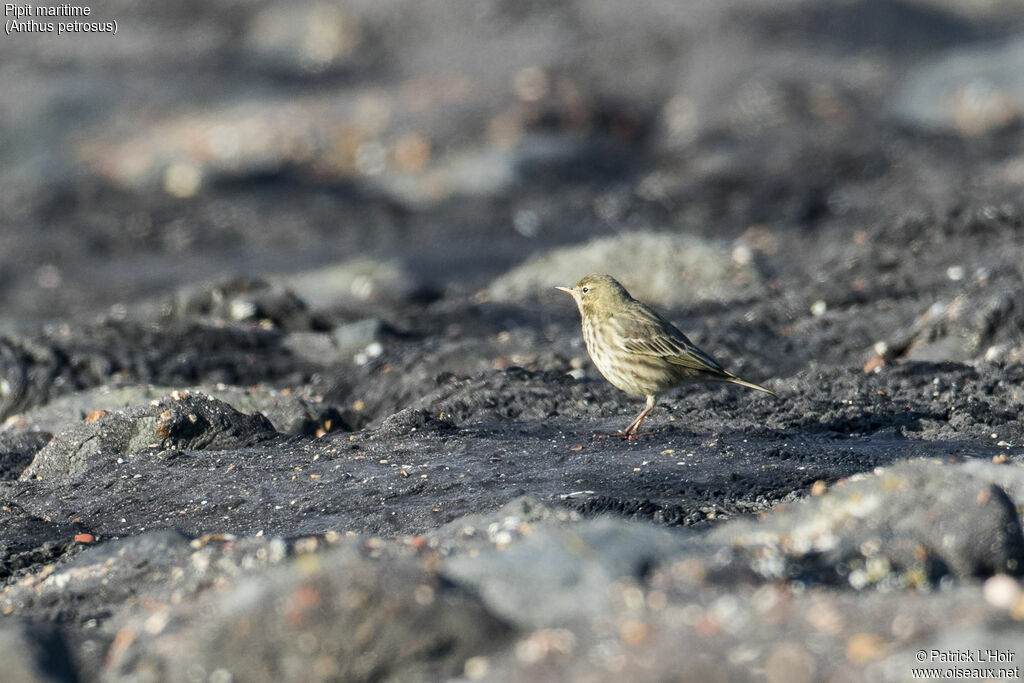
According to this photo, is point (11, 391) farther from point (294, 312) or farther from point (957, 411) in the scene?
point (957, 411)

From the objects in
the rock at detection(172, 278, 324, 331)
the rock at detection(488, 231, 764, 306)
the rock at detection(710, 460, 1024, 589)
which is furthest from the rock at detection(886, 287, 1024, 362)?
the rock at detection(172, 278, 324, 331)

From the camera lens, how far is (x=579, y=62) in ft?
89.8

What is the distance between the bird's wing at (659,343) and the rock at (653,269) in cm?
616

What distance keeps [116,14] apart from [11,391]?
28361mm

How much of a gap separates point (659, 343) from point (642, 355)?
142 mm

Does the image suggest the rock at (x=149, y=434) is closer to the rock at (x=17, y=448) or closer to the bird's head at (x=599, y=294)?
the rock at (x=17, y=448)

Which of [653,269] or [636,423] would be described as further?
[653,269]

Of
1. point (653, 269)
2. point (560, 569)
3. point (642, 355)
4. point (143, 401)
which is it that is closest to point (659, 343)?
point (642, 355)

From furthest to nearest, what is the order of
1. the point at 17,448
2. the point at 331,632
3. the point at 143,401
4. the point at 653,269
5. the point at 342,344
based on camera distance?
the point at 653,269 < the point at 342,344 < the point at 143,401 < the point at 17,448 < the point at 331,632

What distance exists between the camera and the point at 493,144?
23.8 m

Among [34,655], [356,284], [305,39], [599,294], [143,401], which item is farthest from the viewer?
[305,39]

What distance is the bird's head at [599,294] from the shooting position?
27.2 feet

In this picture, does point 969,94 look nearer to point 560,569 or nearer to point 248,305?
point 248,305

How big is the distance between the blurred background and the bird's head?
7455 millimetres
